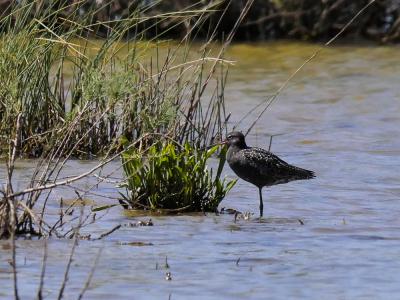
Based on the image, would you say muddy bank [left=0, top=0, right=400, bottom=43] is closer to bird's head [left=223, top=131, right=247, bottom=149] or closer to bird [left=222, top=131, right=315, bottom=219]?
bird's head [left=223, top=131, right=247, bottom=149]

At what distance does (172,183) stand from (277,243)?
0.97m

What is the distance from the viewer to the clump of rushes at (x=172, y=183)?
7949mm

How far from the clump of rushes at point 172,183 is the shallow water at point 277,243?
13 centimetres

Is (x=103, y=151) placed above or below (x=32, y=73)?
below

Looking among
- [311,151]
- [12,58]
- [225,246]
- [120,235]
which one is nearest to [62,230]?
[120,235]

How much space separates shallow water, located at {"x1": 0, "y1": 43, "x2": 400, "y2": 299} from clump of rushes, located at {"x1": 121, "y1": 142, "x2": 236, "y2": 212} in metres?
0.13

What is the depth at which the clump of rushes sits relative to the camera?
795cm

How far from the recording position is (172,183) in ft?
26.3

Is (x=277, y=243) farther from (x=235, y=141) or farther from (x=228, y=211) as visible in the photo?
(x=235, y=141)

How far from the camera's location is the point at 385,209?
8.84 m

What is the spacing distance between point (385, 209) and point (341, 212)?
0.38 m

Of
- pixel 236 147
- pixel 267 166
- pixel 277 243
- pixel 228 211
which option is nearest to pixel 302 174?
pixel 267 166

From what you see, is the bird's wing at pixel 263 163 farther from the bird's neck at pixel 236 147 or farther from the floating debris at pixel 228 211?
the floating debris at pixel 228 211

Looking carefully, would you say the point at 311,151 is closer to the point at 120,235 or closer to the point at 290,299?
the point at 120,235
